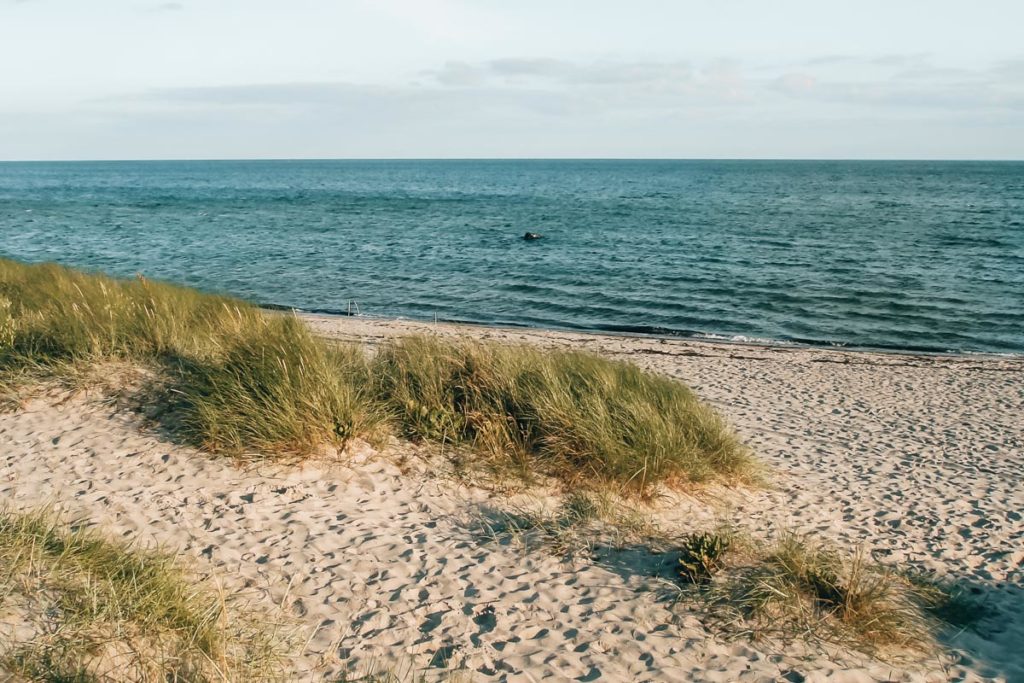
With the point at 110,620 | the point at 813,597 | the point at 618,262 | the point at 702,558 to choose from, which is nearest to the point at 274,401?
the point at 110,620

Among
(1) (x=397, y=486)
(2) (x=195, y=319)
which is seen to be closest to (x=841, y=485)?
(1) (x=397, y=486)

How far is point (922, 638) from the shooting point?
18.9 feet

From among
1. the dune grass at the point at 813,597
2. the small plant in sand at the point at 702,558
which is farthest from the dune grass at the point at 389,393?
the dune grass at the point at 813,597

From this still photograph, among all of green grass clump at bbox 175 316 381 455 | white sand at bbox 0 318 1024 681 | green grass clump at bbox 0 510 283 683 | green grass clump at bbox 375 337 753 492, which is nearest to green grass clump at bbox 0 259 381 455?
green grass clump at bbox 175 316 381 455

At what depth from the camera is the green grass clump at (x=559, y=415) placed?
8125 mm

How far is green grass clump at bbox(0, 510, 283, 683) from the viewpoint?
428 cm

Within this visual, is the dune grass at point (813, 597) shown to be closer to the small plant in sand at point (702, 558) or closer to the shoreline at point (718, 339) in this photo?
the small plant in sand at point (702, 558)

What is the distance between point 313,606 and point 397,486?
2.13 meters

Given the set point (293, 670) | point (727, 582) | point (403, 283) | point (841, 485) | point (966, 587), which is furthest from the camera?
point (403, 283)

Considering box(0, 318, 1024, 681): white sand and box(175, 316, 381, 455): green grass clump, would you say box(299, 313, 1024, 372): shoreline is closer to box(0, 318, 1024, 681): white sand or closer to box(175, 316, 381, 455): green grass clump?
box(0, 318, 1024, 681): white sand

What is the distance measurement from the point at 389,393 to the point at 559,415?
2.17m

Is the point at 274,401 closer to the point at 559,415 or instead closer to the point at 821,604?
the point at 559,415

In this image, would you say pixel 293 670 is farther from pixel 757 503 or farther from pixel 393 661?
pixel 757 503

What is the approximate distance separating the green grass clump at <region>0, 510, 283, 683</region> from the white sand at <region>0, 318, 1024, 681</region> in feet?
1.58
